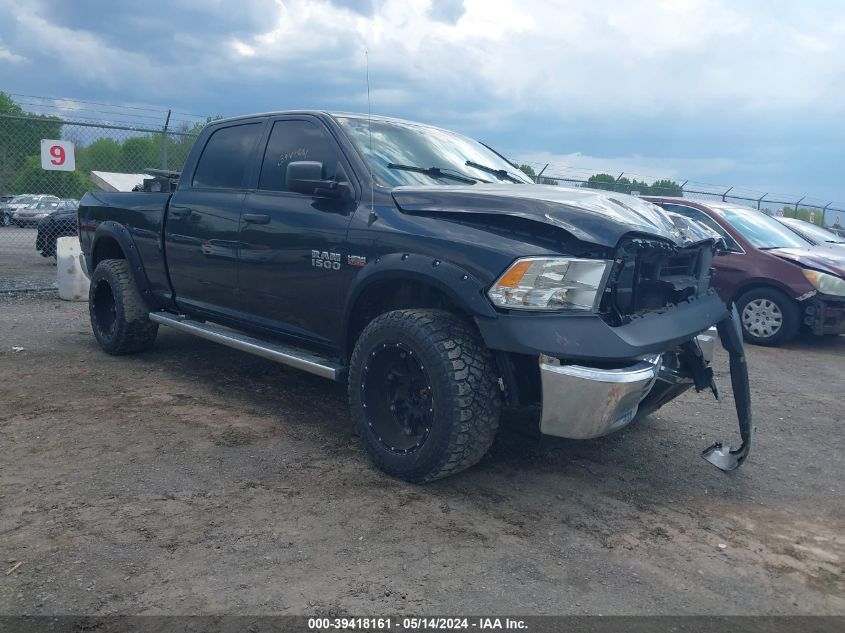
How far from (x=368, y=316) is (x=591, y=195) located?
1372mm

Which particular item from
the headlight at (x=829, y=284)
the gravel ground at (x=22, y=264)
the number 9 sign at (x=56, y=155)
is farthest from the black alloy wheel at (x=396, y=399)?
the number 9 sign at (x=56, y=155)

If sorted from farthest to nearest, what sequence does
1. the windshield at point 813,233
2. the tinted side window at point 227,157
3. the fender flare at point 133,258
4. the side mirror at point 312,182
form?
the windshield at point 813,233, the fender flare at point 133,258, the tinted side window at point 227,157, the side mirror at point 312,182

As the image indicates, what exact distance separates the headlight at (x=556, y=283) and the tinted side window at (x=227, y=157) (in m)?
2.46

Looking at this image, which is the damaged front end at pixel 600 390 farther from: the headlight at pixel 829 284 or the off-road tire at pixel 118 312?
the headlight at pixel 829 284

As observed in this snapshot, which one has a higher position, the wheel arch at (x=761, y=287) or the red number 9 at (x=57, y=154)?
the red number 9 at (x=57, y=154)

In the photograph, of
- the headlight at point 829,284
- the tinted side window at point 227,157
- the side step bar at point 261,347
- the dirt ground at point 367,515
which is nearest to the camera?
the dirt ground at point 367,515

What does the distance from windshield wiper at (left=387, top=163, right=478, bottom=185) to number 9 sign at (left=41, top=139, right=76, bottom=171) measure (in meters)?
8.49

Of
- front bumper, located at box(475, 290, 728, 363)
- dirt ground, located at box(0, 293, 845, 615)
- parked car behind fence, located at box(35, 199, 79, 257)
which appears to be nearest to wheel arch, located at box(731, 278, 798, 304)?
dirt ground, located at box(0, 293, 845, 615)

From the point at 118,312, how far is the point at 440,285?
11.8 ft

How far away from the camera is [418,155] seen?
4.57m

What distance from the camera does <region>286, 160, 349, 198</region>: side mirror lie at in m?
3.99

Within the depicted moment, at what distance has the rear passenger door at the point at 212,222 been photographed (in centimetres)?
491

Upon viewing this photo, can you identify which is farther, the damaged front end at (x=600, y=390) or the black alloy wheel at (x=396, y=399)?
the black alloy wheel at (x=396, y=399)

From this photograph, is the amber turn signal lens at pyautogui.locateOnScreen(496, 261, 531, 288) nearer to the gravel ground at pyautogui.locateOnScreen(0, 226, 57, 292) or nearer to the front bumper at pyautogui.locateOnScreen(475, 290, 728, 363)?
the front bumper at pyautogui.locateOnScreen(475, 290, 728, 363)
